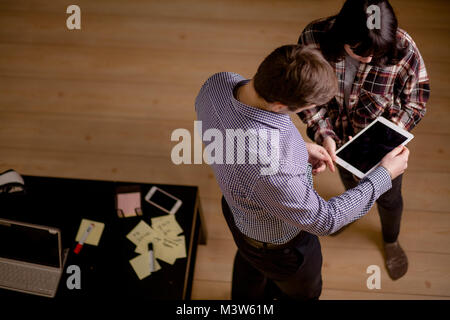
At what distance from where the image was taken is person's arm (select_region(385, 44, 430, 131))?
1403 millimetres

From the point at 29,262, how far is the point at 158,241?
1.82ft

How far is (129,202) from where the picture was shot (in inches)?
68.5

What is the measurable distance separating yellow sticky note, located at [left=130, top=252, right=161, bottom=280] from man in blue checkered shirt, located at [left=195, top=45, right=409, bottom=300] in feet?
1.67

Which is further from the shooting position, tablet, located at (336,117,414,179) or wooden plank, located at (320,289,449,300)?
wooden plank, located at (320,289,449,300)

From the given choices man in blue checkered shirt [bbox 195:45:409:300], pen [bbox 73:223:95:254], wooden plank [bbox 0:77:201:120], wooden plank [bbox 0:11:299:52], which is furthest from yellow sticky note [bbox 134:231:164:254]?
wooden plank [bbox 0:11:299:52]

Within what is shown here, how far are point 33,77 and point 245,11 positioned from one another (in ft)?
6.40

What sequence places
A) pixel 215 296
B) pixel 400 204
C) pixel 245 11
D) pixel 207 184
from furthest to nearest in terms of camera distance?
pixel 245 11
pixel 207 184
pixel 215 296
pixel 400 204

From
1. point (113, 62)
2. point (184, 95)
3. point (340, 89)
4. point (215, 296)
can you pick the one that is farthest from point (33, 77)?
point (340, 89)

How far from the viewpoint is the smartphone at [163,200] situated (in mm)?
1731

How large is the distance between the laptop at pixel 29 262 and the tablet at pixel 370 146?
1288mm

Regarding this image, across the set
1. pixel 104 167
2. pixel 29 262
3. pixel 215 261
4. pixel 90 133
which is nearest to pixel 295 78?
pixel 29 262
